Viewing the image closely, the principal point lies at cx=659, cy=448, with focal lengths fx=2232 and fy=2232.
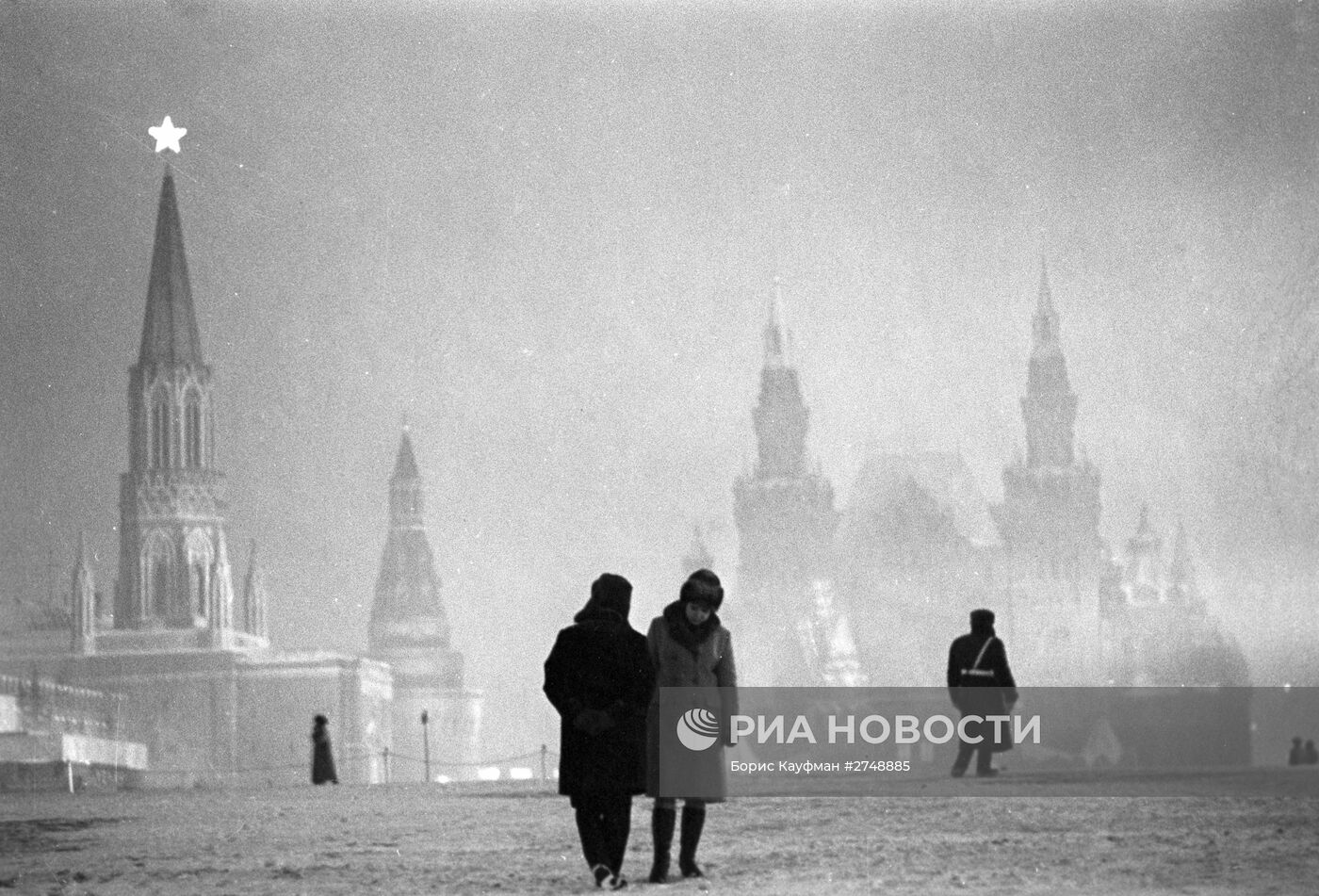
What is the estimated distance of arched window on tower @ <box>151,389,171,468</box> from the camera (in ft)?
112

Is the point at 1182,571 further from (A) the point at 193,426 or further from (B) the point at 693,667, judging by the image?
(B) the point at 693,667

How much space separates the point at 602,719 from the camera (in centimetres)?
768

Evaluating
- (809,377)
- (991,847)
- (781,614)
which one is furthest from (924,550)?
(991,847)

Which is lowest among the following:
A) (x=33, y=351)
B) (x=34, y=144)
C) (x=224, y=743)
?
(x=224, y=743)

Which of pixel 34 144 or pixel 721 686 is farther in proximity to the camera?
pixel 34 144

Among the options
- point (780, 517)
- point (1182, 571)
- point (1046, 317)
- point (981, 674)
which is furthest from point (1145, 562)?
point (981, 674)

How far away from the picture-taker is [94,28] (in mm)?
24734

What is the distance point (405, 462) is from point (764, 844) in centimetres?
1923

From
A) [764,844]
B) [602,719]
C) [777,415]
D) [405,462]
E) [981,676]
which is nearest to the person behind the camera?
[602,719]

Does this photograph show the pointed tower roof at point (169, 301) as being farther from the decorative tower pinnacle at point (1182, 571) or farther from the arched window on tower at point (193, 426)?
the decorative tower pinnacle at point (1182, 571)

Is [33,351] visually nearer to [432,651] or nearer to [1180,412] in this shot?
[432,651]

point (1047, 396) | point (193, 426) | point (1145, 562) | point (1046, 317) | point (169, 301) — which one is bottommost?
point (1145, 562)

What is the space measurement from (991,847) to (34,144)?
19.2 metres

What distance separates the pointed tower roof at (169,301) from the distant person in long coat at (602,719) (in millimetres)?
18454
